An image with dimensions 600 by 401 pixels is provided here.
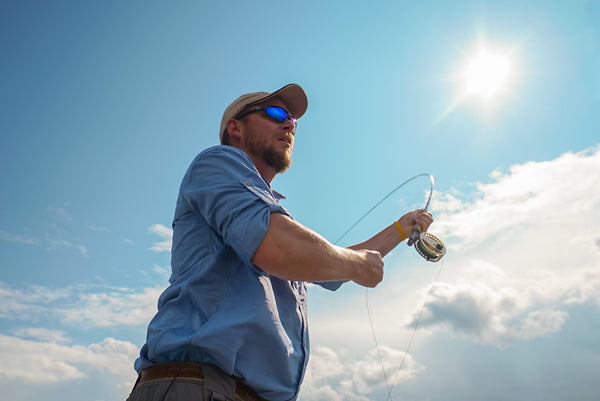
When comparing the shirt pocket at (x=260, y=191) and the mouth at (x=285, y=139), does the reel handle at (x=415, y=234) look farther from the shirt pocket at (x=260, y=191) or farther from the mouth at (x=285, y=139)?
the shirt pocket at (x=260, y=191)

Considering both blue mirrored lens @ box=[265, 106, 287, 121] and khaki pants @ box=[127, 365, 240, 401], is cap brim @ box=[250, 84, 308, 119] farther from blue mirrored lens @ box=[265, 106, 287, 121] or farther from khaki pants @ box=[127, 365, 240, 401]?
khaki pants @ box=[127, 365, 240, 401]

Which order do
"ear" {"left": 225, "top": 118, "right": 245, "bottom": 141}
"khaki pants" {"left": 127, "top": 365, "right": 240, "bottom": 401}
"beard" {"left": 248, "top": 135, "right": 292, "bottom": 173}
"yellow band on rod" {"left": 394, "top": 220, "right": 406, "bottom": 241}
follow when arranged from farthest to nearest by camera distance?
"yellow band on rod" {"left": 394, "top": 220, "right": 406, "bottom": 241} → "ear" {"left": 225, "top": 118, "right": 245, "bottom": 141} → "beard" {"left": 248, "top": 135, "right": 292, "bottom": 173} → "khaki pants" {"left": 127, "top": 365, "right": 240, "bottom": 401}

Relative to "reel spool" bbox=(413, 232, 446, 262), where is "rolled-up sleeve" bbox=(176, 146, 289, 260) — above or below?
below

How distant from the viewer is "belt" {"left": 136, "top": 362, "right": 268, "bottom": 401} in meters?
2.36

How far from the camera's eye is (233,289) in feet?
Answer: 8.57

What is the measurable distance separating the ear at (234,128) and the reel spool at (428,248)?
7.56ft

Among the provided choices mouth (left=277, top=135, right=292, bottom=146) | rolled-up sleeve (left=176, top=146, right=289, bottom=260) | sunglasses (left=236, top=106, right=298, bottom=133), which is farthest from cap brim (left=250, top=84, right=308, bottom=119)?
rolled-up sleeve (left=176, top=146, right=289, bottom=260)

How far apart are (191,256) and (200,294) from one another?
295mm

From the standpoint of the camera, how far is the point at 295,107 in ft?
14.6

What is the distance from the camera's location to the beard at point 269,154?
12.1 feet

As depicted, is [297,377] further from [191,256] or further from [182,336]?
[191,256]

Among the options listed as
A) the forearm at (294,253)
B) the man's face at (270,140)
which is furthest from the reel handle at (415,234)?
the forearm at (294,253)

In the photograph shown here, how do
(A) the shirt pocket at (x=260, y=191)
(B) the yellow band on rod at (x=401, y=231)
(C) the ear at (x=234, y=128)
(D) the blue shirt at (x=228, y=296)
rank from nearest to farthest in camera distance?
(D) the blue shirt at (x=228, y=296) < (A) the shirt pocket at (x=260, y=191) < (C) the ear at (x=234, y=128) < (B) the yellow band on rod at (x=401, y=231)

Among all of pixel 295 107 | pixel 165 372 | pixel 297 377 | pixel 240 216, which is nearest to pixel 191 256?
pixel 240 216
